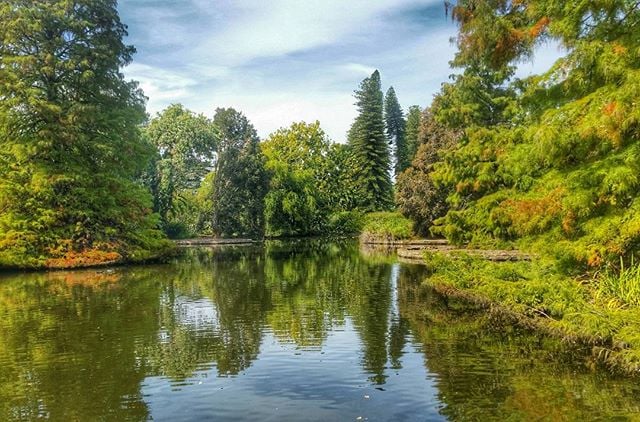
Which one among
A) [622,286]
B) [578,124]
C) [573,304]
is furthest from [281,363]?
[578,124]

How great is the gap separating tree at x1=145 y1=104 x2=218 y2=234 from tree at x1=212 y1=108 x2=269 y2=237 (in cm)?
535

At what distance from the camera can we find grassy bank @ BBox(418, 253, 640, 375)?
9.41 metres

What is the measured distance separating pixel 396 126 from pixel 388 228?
31.7m

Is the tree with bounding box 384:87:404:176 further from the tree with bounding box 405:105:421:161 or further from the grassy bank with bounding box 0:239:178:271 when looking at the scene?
the grassy bank with bounding box 0:239:178:271

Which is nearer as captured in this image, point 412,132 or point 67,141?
point 67,141

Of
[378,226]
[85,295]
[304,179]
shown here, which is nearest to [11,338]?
[85,295]

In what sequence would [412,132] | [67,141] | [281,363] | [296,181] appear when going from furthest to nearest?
[412,132]
[296,181]
[67,141]
[281,363]

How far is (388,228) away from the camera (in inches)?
1927

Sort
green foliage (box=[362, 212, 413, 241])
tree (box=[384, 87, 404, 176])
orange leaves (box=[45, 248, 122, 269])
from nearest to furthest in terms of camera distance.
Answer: orange leaves (box=[45, 248, 122, 269]), green foliage (box=[362, 212, 413, 241]), tree (box=[384, 87, 404, 176])

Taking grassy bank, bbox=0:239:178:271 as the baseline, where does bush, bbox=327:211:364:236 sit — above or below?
above

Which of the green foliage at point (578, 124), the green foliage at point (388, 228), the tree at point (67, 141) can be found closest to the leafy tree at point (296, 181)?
the green foliage at point (388, 228)

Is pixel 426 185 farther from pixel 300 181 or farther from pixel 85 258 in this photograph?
pixel 85 258

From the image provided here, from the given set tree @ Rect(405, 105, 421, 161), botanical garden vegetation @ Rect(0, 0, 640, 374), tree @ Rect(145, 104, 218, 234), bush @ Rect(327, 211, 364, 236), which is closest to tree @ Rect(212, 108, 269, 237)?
botanical garden vegetation @ Rect(0, 0, 640, 374)

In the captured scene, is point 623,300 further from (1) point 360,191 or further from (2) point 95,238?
(1) point 360,191
